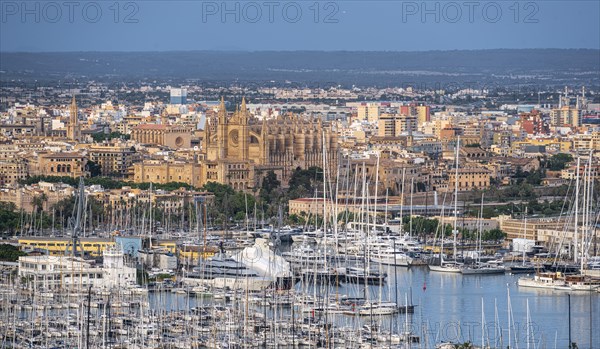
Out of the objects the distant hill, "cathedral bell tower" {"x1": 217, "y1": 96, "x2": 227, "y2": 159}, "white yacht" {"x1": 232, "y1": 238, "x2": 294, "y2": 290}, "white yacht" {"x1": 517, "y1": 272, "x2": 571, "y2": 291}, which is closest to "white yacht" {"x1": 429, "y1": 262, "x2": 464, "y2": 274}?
"white yacht" {"x1": 517, "y1": 272, "x2": 571, "y2": 291}

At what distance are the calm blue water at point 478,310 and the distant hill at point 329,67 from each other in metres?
91.9

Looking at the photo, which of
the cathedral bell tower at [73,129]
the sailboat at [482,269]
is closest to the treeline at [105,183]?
the cathedral bell tower at [73,129]

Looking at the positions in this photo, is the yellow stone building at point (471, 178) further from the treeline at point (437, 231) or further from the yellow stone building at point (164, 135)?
the yellow stone building at point (164, 135)

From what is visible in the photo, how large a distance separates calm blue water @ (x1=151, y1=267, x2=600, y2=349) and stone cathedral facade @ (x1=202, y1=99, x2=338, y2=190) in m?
16.3

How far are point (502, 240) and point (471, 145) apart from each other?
23177mm

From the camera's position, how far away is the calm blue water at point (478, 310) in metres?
25.2

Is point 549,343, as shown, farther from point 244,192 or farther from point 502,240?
point 244,192

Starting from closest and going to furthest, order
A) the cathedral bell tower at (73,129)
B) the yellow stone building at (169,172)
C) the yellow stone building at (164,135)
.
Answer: the yellow stone building at (169,172), the yellow stone building at (164,135), the cathedral bell tower at (73,129)

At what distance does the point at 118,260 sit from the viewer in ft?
101

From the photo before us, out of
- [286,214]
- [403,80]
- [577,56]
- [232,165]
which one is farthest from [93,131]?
[577,56]

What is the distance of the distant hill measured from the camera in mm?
135250

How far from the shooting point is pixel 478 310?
1125 inches

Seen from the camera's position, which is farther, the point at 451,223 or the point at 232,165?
the point at 232,165

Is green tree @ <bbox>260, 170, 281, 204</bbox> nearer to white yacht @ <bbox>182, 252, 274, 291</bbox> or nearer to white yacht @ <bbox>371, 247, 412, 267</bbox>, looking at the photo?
white yacht @ <bbox>371, 247, 412, 267</bbox>
